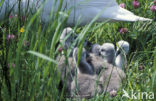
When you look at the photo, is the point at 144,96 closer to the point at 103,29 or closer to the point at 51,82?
the point at 51,82

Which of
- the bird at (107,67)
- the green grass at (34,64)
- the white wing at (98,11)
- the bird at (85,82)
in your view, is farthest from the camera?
the white wing at (98,11)

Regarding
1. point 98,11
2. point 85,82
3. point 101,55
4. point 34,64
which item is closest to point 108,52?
point 101,55

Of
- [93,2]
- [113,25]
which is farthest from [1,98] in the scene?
[113,25]

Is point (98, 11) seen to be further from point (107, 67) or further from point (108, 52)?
point (107, 67)

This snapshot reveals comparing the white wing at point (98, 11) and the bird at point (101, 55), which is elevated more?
the white wing at point (98, 11)

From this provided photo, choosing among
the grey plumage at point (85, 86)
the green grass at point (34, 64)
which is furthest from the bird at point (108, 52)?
the green grass at point (34, 64)

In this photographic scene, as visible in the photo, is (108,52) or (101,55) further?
(101,55)

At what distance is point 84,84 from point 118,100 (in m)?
0.50

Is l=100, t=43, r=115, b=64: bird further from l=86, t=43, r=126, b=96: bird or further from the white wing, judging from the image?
the white wing

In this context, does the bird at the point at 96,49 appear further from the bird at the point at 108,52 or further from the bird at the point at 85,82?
the bird at the point at 85,82

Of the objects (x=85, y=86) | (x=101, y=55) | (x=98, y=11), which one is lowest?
(x=85, y=86)

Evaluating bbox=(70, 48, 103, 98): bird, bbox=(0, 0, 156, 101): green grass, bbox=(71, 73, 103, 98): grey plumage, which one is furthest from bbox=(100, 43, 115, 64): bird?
bbox=(0, 0, 156, 101): green grass

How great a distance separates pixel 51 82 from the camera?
71.4 inches

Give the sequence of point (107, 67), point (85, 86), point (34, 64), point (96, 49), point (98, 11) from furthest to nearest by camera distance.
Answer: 1. point (98, 11)
2. point (96, 49)
3. point (107, 67)
4. point (85, 86)
5. point (34, 64)
